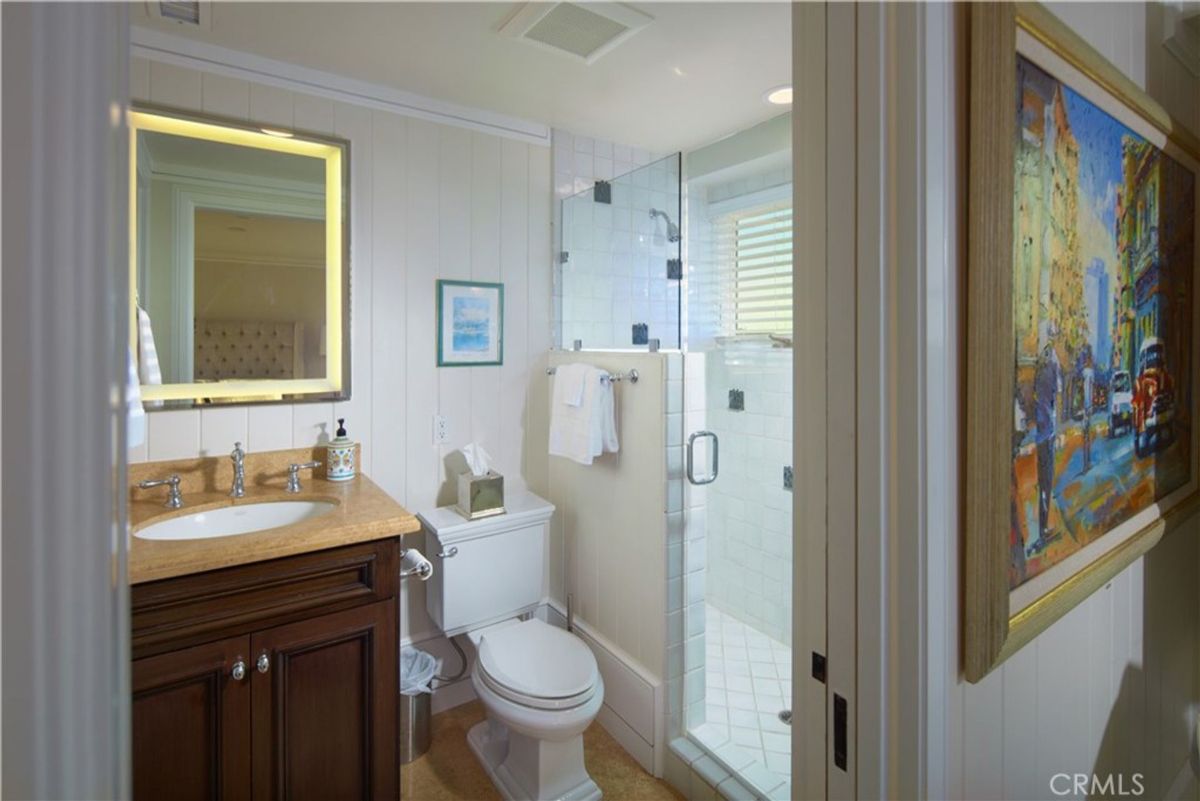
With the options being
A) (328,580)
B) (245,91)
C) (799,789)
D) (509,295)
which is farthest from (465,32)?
(799,789)

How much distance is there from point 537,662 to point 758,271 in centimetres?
195

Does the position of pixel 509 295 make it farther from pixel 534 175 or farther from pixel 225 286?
pixel 225 286

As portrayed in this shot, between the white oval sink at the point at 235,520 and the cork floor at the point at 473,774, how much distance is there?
931 mm

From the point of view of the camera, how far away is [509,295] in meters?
2.48

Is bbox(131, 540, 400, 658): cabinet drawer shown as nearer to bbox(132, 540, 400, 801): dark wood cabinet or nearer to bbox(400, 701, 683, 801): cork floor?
bbox(132, 540, 400, 801): dark wood cabinet

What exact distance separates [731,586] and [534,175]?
7.04 feet

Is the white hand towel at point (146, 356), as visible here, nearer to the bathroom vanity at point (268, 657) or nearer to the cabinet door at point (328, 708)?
the bathroom vanity at point (268, 657)

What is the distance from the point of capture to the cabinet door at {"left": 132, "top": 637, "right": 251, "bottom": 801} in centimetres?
135

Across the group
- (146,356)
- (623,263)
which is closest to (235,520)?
(146,356)

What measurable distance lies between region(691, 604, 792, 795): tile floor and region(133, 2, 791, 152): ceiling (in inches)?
79.2

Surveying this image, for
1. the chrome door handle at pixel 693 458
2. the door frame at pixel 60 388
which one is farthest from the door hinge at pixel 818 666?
the chrome door handle at pixel 693 458

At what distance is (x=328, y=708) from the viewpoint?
1.58 m

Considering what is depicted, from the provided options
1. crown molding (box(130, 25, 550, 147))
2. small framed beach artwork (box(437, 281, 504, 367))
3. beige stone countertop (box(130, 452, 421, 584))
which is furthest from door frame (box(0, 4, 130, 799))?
small framed beach artwork (box(437, 281, 504, 367))

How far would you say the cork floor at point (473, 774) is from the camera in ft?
6.39
